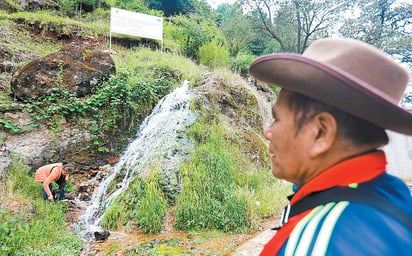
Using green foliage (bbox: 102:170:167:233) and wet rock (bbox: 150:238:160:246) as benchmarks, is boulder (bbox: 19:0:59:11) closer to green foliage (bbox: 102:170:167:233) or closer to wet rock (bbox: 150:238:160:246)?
green foliage (bbox: 102:170:167:233)

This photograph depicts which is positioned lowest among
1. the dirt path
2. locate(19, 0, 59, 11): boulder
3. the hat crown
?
the dirt path

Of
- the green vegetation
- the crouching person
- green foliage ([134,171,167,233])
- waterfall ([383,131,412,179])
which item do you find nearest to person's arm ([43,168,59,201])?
the crouching person

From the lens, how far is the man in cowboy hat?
0.66 meters

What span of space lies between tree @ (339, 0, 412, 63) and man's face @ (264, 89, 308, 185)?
1702cm

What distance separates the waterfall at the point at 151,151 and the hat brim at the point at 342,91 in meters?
4.52

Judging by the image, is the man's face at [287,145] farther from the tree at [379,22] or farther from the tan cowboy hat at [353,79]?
the tree at [379,22]

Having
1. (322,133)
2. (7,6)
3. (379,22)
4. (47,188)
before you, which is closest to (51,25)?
(7,6)

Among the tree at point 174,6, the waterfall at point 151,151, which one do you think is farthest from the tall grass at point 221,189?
the tree at point 174,6

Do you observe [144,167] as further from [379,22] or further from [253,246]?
[379,22]

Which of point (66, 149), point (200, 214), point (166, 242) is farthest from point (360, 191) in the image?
point (66, 149)

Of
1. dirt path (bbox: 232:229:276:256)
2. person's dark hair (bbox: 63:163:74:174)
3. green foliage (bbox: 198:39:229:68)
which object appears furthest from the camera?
green foliage (bbox: 198:39:229:68)

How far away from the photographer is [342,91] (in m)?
0.77

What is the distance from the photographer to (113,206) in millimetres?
4602

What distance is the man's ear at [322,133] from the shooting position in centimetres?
84
